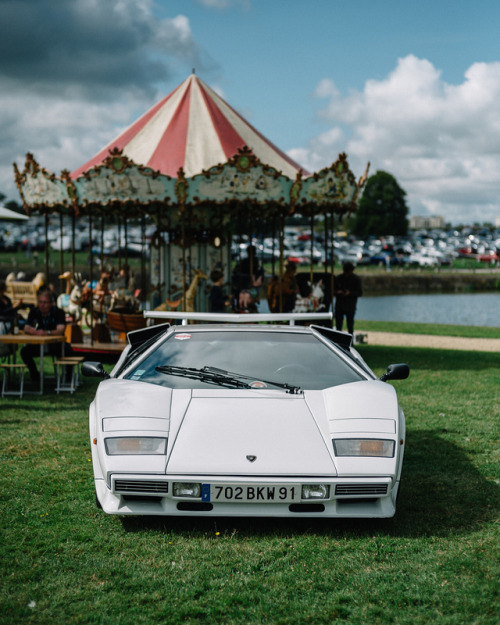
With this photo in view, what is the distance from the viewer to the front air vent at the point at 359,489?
421 centimetres

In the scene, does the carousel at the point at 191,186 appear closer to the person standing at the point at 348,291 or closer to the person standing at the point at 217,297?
the person standing at the point at 348,291

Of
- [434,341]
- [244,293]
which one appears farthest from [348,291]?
[434,341]

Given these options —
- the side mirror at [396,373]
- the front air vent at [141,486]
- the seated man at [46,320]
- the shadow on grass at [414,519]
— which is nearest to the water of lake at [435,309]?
the seated man at [46,320]

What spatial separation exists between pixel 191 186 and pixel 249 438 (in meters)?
9.94

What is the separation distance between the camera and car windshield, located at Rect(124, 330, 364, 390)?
5.20 m

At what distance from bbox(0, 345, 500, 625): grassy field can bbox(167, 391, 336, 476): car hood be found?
0.49 metres

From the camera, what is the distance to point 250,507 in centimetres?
421

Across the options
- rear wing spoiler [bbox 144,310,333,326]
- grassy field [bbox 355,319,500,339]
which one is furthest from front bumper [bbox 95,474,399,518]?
grassy field [bbox 355,319,500,339]

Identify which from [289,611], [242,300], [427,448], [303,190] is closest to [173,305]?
[242,300]

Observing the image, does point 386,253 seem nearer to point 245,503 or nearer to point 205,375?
point 205,375

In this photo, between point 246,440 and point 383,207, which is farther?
point 383,207

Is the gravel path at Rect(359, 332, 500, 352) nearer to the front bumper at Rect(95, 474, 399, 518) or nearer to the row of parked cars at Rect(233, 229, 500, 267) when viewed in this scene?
the front bumper at Rect(95, 474, 399, 518)

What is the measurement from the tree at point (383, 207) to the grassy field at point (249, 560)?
97.1 meters

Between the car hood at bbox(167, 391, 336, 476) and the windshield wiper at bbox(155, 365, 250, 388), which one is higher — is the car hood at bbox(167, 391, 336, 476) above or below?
below
